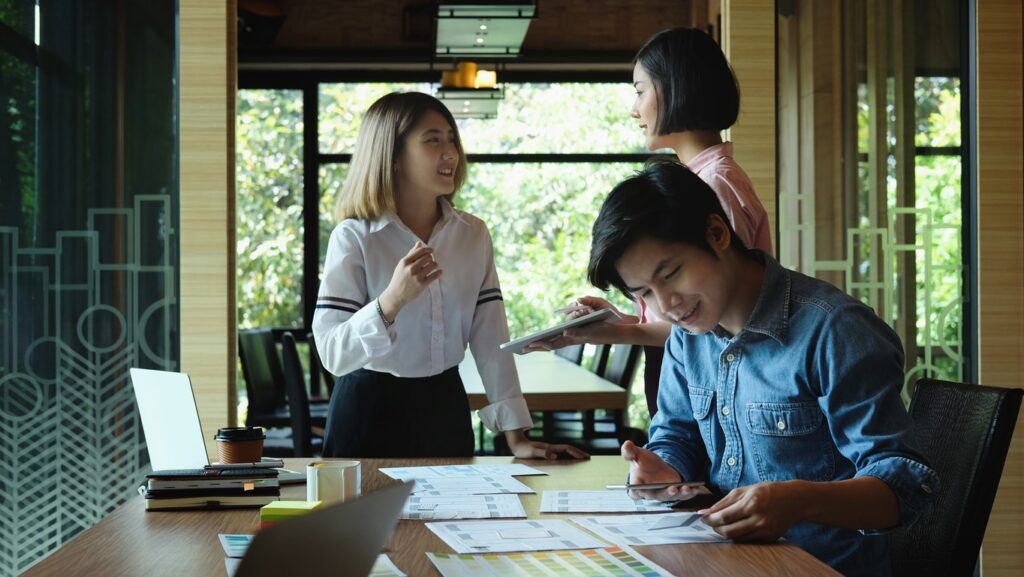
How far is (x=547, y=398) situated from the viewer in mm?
3795

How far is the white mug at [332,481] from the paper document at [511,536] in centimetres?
15

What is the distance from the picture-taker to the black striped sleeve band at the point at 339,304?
2164 mm

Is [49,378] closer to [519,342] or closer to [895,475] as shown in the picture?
[519,342]

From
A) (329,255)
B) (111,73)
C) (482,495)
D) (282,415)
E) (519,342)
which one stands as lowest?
(282,415)

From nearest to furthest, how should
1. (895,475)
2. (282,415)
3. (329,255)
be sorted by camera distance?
(895,475) < (329,255) < (282,415)

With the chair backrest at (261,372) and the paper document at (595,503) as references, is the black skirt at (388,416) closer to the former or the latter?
the paper document at (595,503)

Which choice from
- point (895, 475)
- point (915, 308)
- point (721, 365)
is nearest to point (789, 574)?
point (895, 475)

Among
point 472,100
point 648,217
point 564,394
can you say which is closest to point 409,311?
point 648,217

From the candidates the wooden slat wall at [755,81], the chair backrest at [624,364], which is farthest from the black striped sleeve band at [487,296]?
the chair backrest at [624,364]

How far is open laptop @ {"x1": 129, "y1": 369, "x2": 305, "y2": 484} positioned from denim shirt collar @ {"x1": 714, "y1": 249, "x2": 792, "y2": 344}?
83cm

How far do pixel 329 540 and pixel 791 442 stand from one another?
94cm

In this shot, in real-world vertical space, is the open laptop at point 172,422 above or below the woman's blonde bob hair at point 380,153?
below

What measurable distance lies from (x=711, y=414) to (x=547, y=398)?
216 cm

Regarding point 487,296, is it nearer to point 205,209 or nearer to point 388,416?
point 388,416
